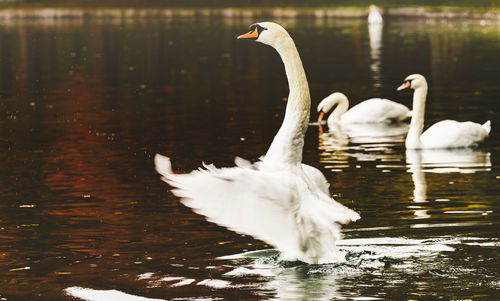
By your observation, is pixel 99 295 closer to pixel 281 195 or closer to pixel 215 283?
pixel 215 283

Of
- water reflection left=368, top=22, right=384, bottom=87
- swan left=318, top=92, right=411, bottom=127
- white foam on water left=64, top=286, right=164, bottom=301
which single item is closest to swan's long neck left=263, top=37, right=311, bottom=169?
white foam on water left=64, top=286, right=164, bottom=301

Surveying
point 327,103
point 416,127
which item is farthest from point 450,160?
point 327,103

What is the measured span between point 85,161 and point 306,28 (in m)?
56.7

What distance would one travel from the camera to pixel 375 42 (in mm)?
54688

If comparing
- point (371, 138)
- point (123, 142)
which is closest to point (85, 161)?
point (123, 142)

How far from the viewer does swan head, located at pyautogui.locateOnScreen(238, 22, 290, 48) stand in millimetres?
9758

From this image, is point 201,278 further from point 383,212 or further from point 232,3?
point 232,3

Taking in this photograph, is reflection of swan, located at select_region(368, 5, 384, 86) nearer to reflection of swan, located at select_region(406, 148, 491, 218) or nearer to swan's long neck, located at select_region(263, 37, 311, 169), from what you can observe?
reflection of swan, located at select_region(406, 148, 491, 218)

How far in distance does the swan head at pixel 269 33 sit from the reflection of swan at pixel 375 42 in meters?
21.4

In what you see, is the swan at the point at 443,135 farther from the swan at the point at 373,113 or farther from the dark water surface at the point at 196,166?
the swan at the point at 373,113

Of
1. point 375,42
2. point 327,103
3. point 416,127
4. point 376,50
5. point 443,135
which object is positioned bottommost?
point 375,42

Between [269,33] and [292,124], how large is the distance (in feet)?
2.94

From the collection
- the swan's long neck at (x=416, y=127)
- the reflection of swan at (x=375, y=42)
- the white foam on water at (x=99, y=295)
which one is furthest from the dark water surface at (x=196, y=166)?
the reflection of swan at (x=375, y=42)

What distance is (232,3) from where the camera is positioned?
11681cm
